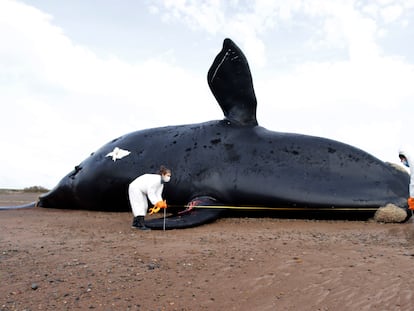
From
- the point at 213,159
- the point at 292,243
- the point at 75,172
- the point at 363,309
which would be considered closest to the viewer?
the point at 363,309

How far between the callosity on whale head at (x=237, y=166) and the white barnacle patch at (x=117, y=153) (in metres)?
0.03

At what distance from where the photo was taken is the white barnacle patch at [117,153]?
1192cm

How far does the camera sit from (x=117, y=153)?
12047 millimetres

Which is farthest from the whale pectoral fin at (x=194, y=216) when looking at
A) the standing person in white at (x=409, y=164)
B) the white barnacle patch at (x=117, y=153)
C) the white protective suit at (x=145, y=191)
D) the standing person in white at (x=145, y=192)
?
the standing person in white at (x=409, y=164)

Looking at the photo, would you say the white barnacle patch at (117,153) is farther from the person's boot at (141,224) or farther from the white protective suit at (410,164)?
the white protective suit at (410,164)

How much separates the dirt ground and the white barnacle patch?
407 centimetres

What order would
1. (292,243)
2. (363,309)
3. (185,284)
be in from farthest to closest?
(292,243) < (185,284) < (363,309)

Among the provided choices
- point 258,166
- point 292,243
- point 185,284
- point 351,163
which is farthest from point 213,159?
point 185,284

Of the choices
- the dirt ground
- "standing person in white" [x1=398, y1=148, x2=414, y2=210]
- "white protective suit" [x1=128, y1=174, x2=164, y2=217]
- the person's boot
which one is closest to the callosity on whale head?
the person's boot

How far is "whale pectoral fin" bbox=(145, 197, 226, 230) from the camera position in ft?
27.9

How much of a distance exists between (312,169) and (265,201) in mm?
1254

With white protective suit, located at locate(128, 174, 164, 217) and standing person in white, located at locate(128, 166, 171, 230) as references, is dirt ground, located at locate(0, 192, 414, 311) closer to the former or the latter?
standing person in white, located at locate(128, 166, 171, 230)

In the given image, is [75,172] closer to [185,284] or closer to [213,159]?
[213,159]

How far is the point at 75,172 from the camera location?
13047 mm
